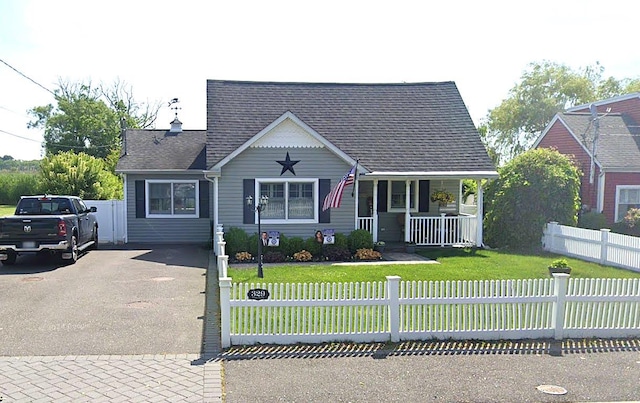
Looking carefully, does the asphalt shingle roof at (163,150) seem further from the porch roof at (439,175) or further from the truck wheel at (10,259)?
the porch roof at (439,175)

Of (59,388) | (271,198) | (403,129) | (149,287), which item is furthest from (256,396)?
(403,129)

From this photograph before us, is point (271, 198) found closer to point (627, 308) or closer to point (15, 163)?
point (627, 308)

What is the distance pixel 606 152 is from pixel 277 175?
1500 cm

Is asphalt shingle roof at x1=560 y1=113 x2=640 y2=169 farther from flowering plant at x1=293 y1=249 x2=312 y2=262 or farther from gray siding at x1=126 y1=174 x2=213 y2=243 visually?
gray siding at x1=126 y1=174 x2=213 y2=243

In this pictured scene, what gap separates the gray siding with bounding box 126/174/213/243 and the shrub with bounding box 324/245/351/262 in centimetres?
592

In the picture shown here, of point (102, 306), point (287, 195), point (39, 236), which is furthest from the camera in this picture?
point (287, 195)

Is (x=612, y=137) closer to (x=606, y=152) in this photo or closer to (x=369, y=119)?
(x=606, y=152)

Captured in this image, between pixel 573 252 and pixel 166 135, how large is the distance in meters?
16.3

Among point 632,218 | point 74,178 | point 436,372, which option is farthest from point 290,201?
point 632,218

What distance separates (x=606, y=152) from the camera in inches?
930

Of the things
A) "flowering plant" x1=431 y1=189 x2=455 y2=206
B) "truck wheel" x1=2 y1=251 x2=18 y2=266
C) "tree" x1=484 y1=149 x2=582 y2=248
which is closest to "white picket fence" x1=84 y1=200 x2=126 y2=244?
"truck wheel" x1=2 y1=251 x2=18 y2=266

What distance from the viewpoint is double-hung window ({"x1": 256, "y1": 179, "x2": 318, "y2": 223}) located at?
56.2ft

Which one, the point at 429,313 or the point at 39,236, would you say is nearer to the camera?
the point at 429,313

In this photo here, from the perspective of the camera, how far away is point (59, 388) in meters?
6.16
